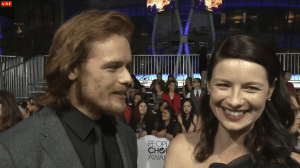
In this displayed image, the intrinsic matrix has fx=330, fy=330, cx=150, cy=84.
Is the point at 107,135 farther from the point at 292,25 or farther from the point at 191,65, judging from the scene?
the point at 292,25

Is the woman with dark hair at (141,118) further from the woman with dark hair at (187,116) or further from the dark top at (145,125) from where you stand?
the woman with dark hair at (187,116)

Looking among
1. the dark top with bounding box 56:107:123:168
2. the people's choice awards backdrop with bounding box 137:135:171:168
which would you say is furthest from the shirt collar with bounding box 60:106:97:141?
the people's choice awards backdrop with bounding box 137:135:171:168

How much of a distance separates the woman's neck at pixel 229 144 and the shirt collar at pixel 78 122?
713 mm

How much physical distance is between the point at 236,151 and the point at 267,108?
11.4 inches

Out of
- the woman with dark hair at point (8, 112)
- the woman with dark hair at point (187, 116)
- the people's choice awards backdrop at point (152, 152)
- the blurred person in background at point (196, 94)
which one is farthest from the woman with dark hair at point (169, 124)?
the woman with dark hair at point (8, 112)

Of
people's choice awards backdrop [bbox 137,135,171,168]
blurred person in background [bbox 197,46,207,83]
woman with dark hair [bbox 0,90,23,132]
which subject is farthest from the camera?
blurred person in background [bbox 197,46,207,83]

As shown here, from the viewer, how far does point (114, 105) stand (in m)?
1.65

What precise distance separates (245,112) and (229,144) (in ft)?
0.84

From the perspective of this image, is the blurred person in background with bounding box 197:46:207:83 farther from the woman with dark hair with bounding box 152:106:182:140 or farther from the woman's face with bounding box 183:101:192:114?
the woman with dark hair with bounding box 152:106:182:140

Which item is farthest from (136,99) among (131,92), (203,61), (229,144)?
(229,144)

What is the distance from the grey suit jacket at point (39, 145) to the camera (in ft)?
4.87

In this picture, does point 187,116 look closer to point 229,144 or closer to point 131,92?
point 131,92

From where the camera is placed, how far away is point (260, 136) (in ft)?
5.80

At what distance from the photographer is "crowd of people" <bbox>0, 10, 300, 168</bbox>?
1612 mm
